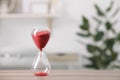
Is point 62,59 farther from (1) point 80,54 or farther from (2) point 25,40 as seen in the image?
(2) point 25,40

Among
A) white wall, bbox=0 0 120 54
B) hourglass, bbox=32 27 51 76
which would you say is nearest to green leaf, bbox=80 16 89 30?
white wall, bbox=0 0 120 54

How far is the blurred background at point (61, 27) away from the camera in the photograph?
3.16m

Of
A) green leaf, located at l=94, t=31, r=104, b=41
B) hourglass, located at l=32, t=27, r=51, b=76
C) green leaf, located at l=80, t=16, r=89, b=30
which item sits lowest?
green leaf, located at l=94, t=31, r=104, b=41

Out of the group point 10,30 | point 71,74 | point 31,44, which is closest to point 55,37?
point 31,44

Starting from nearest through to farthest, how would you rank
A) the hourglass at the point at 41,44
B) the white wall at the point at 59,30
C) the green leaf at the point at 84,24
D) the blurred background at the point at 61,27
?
the hourglass at the point at 41,44 → the green leaf at the point at 84,24 → the blurred background at the point at 61,27 → the white wall at the point at 59,30

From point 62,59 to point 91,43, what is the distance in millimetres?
345

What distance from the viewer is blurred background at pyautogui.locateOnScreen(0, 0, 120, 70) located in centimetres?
316

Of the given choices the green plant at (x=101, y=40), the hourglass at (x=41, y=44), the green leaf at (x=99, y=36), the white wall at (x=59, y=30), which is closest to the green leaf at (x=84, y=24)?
the green plant at (x=101, y=40)

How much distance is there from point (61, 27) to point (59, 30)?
0.12 ft

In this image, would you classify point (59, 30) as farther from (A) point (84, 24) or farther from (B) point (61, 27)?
(A) point (84, 24)

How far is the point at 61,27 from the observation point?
334 cm

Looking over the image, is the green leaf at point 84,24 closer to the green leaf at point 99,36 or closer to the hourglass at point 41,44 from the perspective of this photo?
the green leaf at point 99,36

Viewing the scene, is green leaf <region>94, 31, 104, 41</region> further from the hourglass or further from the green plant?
the hourglass

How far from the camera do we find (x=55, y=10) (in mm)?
3258
